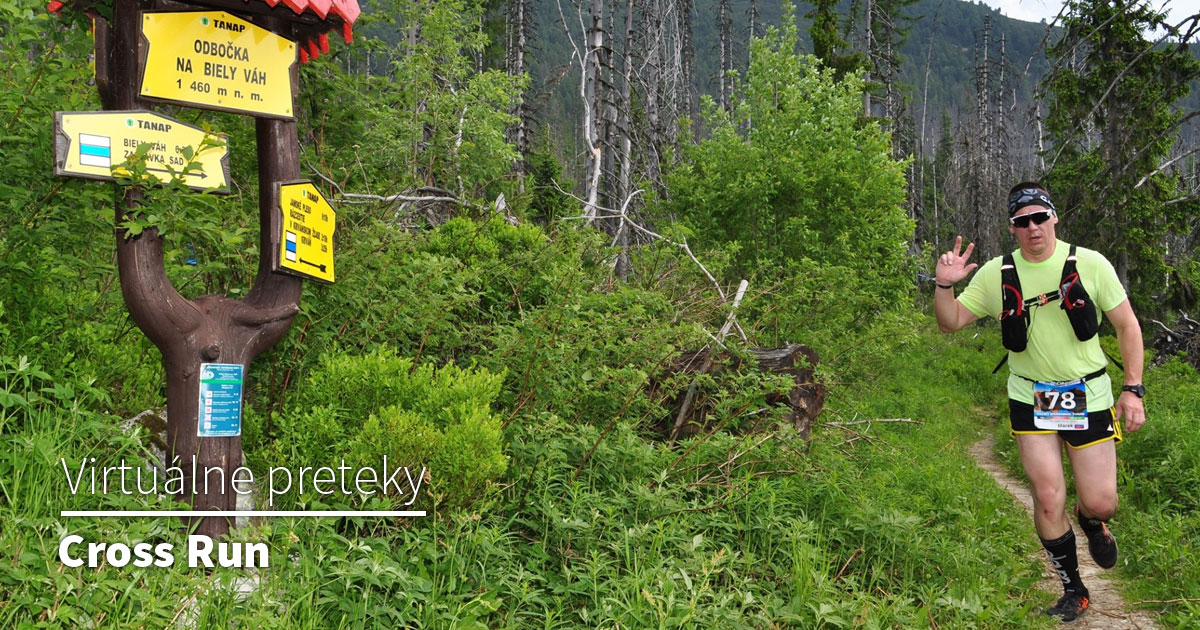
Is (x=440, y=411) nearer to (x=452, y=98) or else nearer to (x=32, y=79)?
(x=32, y=79)

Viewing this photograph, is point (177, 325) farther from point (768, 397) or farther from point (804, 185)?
point (804, 185)

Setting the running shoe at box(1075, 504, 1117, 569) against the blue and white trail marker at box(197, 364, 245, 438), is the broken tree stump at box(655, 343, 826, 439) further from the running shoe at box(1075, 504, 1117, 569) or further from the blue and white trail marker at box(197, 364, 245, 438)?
the blue and white trail marker at box(197, 364, 245, 438)

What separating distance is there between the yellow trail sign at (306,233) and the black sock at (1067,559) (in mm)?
4450

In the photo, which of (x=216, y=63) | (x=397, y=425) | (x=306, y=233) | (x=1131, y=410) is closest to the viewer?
(x=216, y=63)

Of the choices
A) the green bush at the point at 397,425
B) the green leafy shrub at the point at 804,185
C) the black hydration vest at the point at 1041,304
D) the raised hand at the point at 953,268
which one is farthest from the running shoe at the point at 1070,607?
the green leafy shrub at the point at 804,185

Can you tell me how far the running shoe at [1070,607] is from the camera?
14.6 ft

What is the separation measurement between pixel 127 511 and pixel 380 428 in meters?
1.10

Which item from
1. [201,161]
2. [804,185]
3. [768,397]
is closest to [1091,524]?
[768,397]

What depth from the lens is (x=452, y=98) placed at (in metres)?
9.72

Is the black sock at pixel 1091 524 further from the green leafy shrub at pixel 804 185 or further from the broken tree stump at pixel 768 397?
the green leafy shrub at pixel 804 185

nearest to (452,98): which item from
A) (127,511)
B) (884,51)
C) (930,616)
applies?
(127,511)

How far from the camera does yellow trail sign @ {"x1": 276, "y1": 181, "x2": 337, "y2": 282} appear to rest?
12.1ft

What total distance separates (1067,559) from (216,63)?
5367 mm

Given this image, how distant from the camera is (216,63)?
11.5ft
